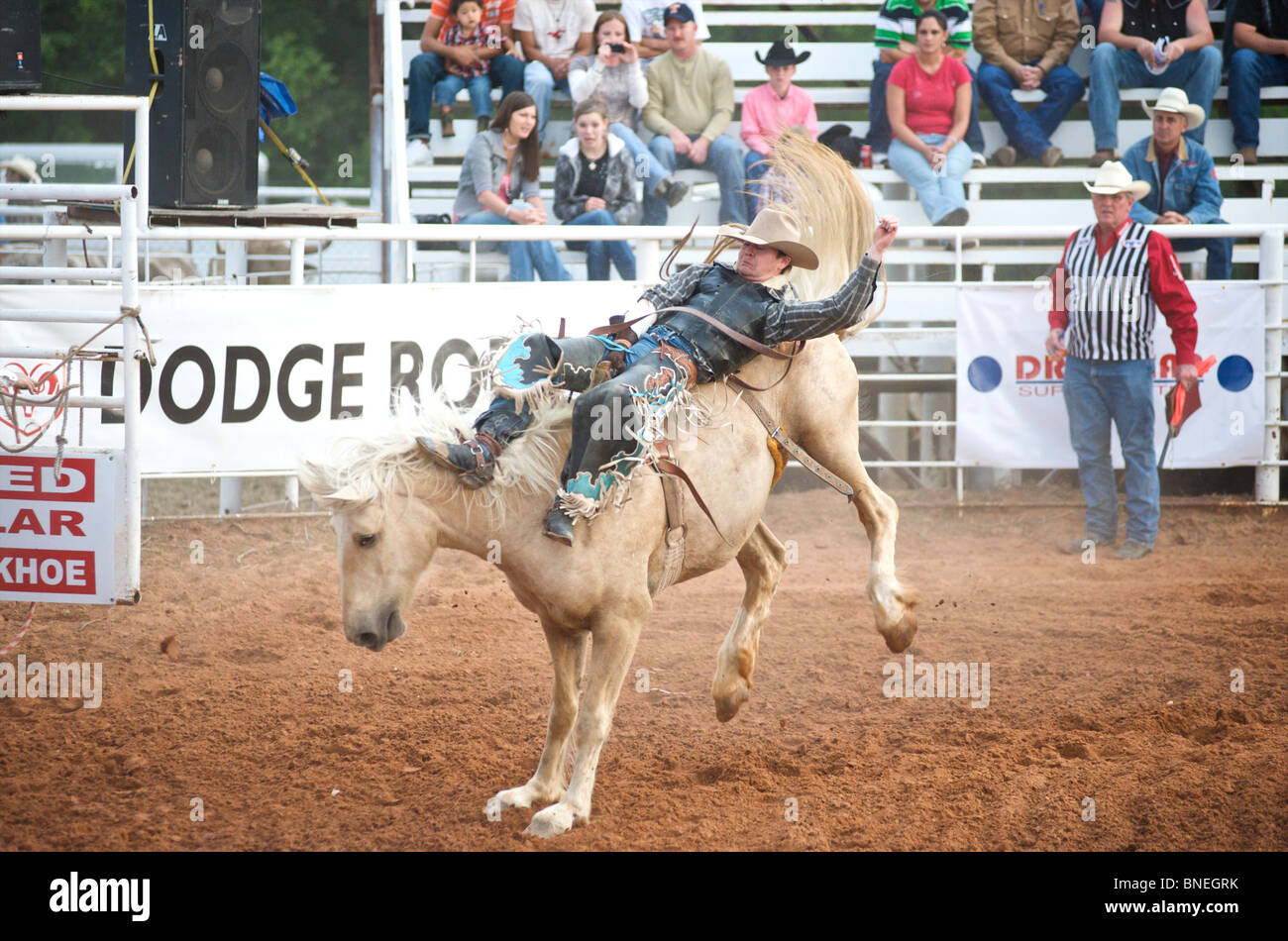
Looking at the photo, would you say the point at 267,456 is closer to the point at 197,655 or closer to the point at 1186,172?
the point at 197,655

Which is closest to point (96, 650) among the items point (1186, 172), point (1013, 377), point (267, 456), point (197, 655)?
point (197, 655)

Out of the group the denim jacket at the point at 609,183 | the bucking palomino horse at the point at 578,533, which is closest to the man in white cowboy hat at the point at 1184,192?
the denim jacket at the point at 609,183

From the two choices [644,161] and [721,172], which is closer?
[644,161]

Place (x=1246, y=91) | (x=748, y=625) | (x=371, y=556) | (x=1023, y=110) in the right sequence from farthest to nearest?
(x=1023, y=110), (x=1246, y=91), (x=748, y=625), (x=371, y=556)

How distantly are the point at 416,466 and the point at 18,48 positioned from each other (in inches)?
126

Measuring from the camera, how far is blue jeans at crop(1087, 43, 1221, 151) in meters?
10.6

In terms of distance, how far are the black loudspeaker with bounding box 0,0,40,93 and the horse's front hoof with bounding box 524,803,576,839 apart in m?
3.96

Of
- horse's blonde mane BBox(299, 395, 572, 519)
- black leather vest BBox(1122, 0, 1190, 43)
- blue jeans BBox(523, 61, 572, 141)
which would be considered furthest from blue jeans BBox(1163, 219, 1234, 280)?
horse's blonde mane BBox(299, 395, 572, 519)

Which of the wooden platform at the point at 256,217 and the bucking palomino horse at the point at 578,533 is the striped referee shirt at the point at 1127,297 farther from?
the wooden platform at the point at 256,217

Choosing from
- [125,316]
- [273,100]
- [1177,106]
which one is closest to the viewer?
[125,316]

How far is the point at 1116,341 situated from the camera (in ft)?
25.5

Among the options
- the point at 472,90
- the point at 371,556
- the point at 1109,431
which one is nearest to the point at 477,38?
the point at 472,90

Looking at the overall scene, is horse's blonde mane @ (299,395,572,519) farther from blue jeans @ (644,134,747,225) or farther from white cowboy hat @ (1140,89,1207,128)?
white cowboy hat @ (1140,89,1207,128)

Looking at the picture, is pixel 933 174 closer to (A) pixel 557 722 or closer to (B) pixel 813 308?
(B) pixel 813 308
